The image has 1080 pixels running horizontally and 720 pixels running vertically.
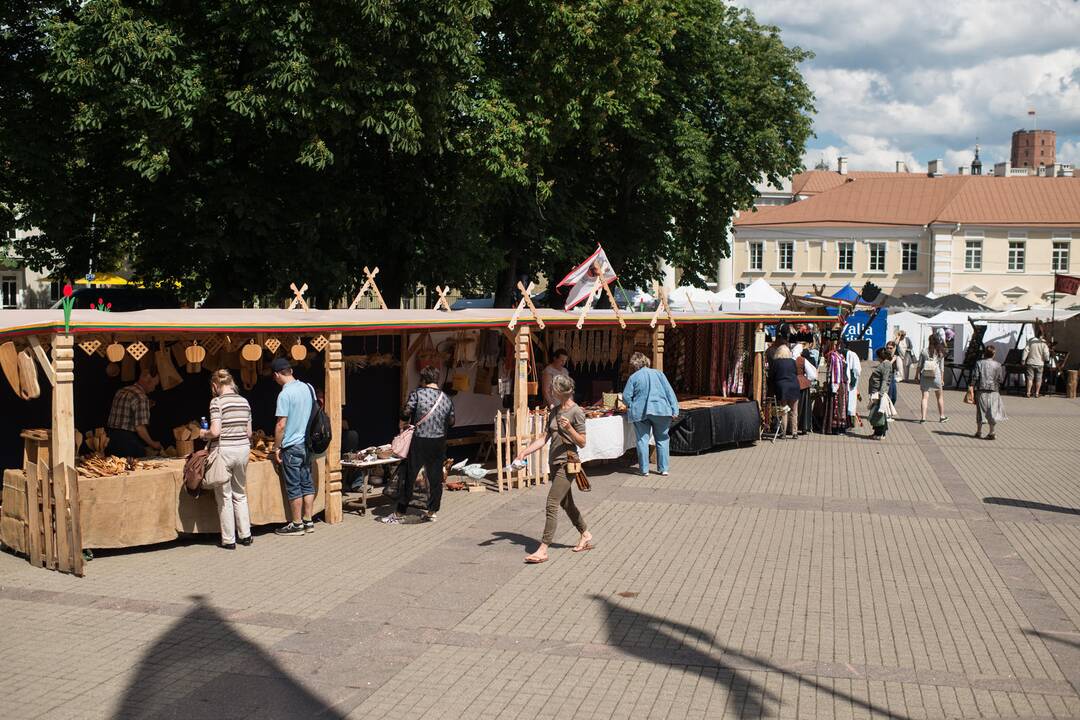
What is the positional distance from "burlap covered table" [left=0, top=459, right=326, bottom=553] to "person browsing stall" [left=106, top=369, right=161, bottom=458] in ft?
1.91

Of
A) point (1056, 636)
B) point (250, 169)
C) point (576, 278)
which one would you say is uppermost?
point (250, 169)

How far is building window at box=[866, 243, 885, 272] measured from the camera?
61.5 meters

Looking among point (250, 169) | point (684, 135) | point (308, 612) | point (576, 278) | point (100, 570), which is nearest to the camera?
point (308, 612)

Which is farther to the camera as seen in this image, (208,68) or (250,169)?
(250,169)

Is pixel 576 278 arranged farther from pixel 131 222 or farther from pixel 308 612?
pixel 131 222

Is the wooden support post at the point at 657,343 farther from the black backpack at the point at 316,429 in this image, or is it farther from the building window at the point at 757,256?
the building window at the point at 757,256

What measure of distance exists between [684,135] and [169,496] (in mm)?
23098

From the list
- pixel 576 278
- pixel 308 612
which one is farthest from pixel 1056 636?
pixel 576 278

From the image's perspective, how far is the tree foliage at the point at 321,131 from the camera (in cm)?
1861

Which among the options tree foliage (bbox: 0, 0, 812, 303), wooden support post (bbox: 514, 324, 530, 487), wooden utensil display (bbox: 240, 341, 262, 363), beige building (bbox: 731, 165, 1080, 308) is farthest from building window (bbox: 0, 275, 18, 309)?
wooden utensil display (bbox: 240, 341, 262, 363)

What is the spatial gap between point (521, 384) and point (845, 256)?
169 ft

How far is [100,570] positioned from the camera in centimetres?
985

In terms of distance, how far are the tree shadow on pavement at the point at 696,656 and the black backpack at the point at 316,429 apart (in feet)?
12.3

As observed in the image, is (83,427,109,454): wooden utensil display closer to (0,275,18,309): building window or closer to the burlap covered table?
the burlap covered table
